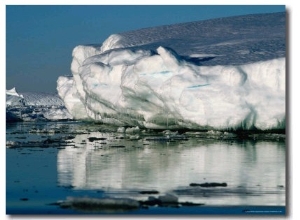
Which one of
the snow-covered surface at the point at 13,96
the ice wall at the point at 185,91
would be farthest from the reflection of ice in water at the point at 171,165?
the snow-covered surface at the point at 13,96

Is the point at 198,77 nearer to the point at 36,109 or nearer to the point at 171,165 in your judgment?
the point at 171,165

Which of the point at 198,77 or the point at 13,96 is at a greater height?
the point at 198,77

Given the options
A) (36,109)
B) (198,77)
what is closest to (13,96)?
(198,77)

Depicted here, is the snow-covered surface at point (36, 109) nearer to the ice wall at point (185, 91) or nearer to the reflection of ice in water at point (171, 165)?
the ice wall at point (185, 91)

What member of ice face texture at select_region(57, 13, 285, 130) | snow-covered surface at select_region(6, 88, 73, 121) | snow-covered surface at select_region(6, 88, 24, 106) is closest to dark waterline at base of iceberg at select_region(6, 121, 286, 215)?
ice face texture at select_region(57, 13, 285, 130)

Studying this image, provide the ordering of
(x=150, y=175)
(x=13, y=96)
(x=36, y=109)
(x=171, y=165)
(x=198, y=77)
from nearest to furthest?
(x=150, y=175), (x=171, y=165), (x=198, y=77), (x=13, y=96), (x=36, y=109)

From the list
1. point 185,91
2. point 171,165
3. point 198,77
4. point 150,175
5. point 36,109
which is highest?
point 36,109
